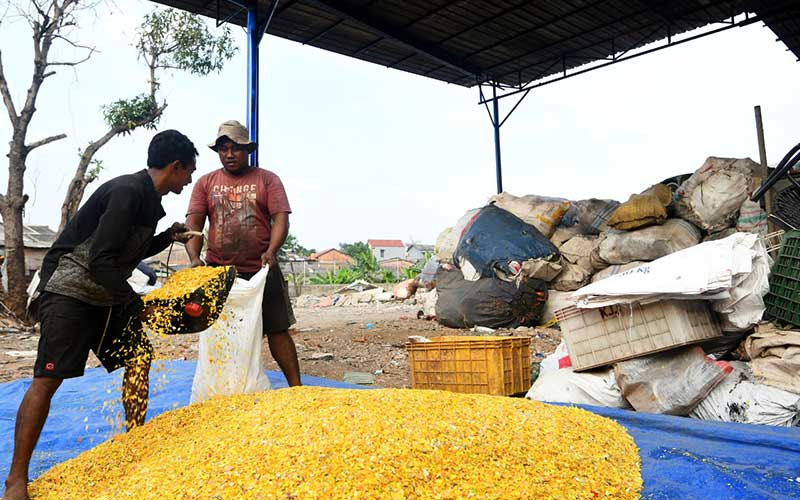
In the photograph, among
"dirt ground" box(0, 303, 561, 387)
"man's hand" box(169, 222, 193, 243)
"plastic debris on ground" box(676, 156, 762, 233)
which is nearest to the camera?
"man's hand" box(169, 222, 193, 243)

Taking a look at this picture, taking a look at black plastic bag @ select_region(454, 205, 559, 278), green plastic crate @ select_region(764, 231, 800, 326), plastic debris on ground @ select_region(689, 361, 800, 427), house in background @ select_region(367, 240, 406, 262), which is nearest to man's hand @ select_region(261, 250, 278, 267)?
plastic debris on ground @ select_region(689, 361, 800, 427)

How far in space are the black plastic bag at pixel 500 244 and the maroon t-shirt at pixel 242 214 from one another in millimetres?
2954

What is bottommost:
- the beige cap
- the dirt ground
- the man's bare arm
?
the dirt ground

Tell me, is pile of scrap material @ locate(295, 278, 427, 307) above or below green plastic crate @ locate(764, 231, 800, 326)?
below

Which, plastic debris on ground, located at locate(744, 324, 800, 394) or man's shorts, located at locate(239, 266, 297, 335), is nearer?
plastic debris on ground, located at locate(744, 324, 800, 394)

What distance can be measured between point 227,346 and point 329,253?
3439cm

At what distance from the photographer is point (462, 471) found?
68.8 inches

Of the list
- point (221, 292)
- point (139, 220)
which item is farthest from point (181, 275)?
point (139, 220)

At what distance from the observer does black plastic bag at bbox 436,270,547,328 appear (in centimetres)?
548

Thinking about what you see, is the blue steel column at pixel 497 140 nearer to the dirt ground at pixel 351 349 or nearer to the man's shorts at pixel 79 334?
the dirt ground at pixel 351 349

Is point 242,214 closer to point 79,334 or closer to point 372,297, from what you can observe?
point 79,334

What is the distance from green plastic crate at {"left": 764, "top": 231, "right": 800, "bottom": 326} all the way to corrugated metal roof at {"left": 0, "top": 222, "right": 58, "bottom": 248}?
31.4ft

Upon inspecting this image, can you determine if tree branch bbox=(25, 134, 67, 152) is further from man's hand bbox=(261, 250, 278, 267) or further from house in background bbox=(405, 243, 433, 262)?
house in background bbox=(405, 243, 433, 262)

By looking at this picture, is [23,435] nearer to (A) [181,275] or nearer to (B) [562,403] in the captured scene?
(A) [181,275]
